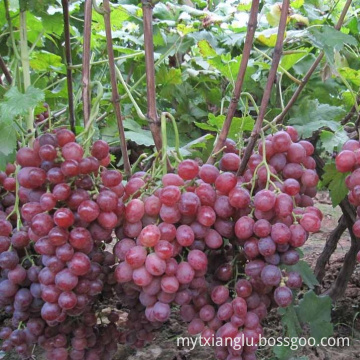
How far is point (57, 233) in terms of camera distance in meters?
0.81

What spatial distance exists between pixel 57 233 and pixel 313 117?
84 cm

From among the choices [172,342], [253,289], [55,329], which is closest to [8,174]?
[55,329]

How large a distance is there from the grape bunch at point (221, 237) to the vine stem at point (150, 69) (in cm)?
9

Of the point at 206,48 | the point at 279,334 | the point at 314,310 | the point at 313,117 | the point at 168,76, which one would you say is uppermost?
the point at 206,48

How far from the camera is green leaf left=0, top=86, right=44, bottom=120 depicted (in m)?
0.92

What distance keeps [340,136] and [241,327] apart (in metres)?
0.58

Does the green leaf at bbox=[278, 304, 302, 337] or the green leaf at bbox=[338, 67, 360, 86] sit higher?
the green leaf at bbox=[338, 67, 360, 86]

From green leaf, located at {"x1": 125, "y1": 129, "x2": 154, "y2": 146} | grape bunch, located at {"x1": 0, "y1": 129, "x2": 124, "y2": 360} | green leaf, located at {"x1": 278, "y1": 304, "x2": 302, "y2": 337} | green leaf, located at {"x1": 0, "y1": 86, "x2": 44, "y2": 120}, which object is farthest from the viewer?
green leaf, located at {"x1": 125, "y1": 129, "x2": 154, "y2": 146}

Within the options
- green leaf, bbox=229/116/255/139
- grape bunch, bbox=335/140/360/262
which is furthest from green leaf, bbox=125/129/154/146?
grape bunch, bbox=335/140/360/262

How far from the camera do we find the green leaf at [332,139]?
1.22 meters

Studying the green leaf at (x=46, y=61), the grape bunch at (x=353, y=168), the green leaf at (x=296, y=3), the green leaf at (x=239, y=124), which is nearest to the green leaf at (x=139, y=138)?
the green leaf at (x=239, y=124)

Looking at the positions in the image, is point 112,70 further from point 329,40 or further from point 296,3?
point 296,3

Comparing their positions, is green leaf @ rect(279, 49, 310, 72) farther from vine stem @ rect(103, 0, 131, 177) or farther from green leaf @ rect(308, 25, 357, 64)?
vine stem @ rect(103, 0, 131, 177)

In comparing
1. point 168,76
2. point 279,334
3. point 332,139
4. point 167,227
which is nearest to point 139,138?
point 168,76
